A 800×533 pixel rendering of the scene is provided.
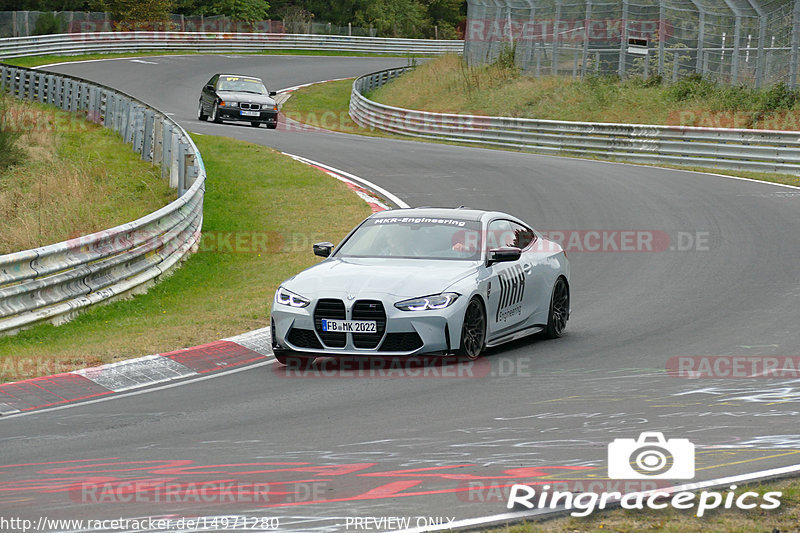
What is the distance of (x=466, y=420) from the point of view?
8367mm

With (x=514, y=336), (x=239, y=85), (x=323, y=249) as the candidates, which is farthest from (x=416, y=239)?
(x=239, y=85)

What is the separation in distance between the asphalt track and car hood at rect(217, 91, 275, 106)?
23.9m

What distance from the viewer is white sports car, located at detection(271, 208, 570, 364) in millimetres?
10336

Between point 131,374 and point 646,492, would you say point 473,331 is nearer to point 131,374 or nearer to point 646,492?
point 131,374

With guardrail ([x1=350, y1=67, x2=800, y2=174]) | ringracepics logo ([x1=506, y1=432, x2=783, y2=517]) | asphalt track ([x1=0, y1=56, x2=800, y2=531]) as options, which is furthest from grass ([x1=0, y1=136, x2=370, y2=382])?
guardrail ([x1=350, y1=67, x2=800, y2=174])

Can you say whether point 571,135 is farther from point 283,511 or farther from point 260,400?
point 283,511

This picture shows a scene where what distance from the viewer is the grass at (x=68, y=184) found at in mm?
18391

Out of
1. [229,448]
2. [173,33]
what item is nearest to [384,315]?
[229,448]

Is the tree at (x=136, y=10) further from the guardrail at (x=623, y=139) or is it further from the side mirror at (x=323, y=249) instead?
the side mirror at (x=323, y=249)

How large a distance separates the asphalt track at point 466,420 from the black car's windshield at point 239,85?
24668 millimetres

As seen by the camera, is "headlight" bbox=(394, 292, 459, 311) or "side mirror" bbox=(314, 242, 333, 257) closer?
"headlight" bbox=(394, 292, 459, 311)

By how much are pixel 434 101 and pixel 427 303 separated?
120ft

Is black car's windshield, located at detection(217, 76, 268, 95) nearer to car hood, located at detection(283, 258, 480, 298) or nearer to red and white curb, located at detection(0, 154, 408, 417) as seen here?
red and white curb, located at detection(0, 154, 408, 417)

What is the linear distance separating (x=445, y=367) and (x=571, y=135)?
23.7 meters
